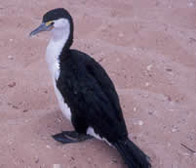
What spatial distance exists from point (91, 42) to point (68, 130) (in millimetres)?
1022

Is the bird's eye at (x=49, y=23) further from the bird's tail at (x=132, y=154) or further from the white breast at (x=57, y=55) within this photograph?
the bird's tail at (x=132, y=154)

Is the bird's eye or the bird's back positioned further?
the bird's eye

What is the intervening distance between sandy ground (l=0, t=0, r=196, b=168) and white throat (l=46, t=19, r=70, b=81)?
362 mm

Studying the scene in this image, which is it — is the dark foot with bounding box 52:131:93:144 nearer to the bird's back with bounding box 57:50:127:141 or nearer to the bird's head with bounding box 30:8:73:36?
the bird's back with bounding box 57:50:127:141

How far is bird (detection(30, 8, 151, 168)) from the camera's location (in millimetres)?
2514

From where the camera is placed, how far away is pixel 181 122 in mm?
2949

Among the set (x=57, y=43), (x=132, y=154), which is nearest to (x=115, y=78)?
(x=57, y=43)

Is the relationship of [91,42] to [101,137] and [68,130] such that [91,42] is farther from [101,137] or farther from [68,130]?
[101,137]

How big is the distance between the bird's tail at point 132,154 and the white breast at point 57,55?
0.35 m

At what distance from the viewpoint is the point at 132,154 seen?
8.14 feet

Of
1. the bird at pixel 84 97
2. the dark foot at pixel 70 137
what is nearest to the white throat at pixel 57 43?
the bird at pixel 84 97

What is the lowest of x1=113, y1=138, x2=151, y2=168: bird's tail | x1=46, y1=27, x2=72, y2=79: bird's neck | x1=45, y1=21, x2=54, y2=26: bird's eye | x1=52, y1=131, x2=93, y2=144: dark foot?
x1=52, y1=131, x2=93, y2=144: dark foot

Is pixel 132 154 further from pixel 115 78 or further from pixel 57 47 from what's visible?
pixel 115 78

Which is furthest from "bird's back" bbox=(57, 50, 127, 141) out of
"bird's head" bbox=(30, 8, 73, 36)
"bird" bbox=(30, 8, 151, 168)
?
"bird's head" bbox=(30, 8, 73, 36)
